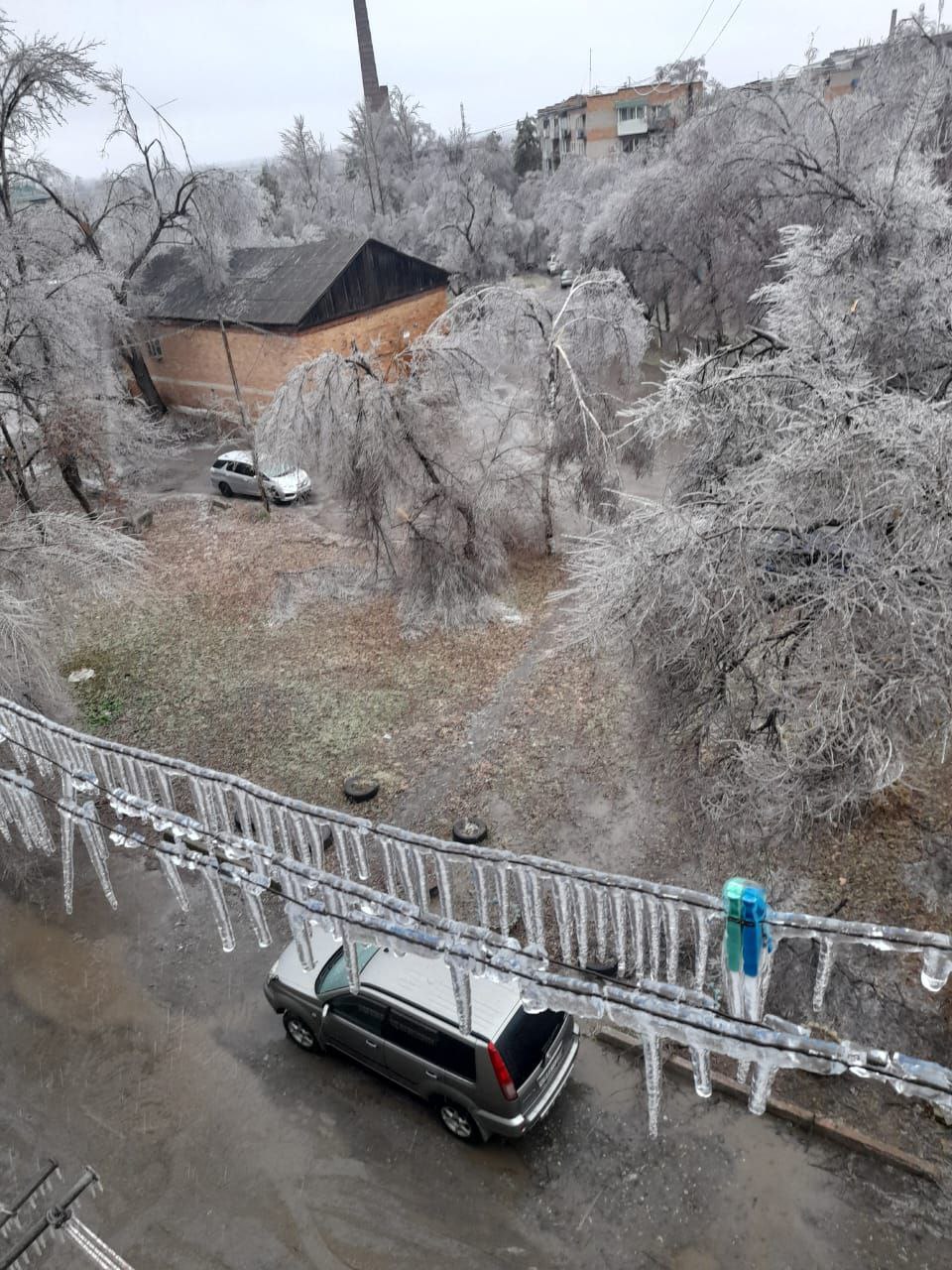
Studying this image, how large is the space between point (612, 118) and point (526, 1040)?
229 feet

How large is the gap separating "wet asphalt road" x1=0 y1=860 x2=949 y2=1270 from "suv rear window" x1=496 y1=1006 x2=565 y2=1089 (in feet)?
2.60

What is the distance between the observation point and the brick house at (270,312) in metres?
25.3

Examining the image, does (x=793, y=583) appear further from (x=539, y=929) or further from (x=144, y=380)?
(x=144, y=380)

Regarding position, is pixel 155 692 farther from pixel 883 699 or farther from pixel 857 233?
pixel 857 233

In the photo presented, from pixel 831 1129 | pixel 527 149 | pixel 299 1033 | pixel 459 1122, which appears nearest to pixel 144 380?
pixel 299 1033

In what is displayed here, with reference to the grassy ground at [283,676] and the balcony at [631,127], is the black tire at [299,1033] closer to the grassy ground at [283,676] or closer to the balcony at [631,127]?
the grassy ground at [283,676]

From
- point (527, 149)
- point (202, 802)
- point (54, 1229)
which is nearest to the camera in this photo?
point (54, 1229)

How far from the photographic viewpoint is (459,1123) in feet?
20.6

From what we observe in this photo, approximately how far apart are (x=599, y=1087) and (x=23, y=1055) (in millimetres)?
5623

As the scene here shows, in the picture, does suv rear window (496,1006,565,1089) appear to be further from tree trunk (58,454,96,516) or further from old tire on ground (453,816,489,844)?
tree trunk (58,454,96,516)

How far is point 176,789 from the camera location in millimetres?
10977

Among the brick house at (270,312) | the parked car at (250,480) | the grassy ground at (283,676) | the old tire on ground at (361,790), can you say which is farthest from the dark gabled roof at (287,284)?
the old tire on ground at (361,790)

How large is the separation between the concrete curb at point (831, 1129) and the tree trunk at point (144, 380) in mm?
28034

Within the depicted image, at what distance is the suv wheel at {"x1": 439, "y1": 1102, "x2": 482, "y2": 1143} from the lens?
6227 millimetres
